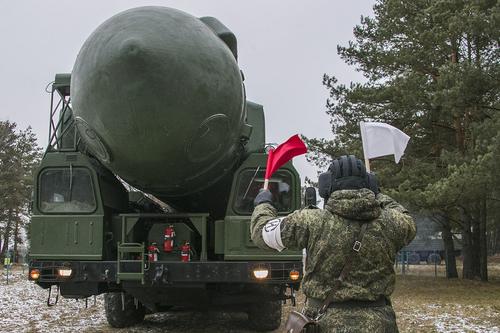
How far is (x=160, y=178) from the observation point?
511 centimetres

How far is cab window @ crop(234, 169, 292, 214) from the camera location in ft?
19.4

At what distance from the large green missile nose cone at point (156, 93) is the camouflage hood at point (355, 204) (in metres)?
2.39

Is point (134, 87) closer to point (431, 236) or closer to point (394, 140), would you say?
point (394, 140)

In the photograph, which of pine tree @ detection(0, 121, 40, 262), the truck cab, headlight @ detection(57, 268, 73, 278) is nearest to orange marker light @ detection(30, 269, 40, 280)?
the truck cab

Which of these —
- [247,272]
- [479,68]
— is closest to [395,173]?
[479,68]

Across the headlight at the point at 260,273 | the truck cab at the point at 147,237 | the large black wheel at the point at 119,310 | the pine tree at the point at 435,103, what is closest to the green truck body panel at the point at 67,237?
the truck cab at the point at 147,237

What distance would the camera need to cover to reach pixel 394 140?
396cm

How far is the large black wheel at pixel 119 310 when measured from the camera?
24.3 feet

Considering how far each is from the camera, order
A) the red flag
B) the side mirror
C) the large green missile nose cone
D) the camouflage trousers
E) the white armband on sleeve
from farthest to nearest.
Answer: the large green missile nose cone → the side mirror → the red flag → the white armband on sleeve → the camouflage trousers

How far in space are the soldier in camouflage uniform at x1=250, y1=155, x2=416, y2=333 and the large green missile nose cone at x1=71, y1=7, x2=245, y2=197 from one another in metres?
2.26

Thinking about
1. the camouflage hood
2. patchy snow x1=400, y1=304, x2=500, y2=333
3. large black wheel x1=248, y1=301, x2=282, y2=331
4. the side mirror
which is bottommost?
patchy snow x1=400, y1=304, x2=500, y2=333

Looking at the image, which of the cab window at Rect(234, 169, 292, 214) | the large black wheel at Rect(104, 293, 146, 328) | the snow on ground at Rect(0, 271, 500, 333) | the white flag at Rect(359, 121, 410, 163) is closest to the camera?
the white flag at Rect(359, 121, 410, 163)

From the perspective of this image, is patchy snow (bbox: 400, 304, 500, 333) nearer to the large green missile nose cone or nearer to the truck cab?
the truck cab

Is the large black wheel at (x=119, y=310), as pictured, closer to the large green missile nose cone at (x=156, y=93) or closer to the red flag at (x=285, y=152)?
the large green missile nose cone at (x=156, y=93)
